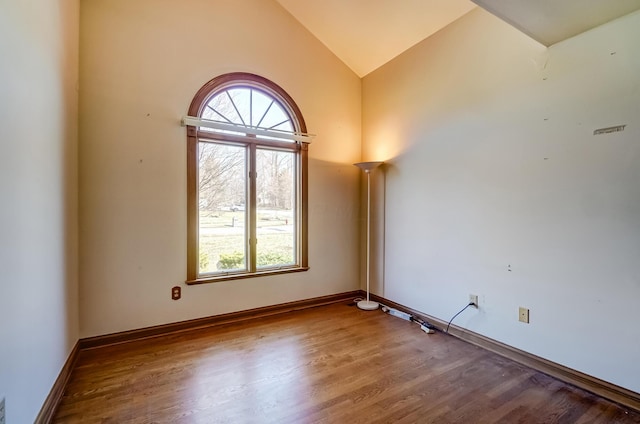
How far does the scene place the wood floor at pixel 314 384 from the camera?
1.69 m

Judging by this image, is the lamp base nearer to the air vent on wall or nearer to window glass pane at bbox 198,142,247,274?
window glass pane at bbox 198,142,247,274

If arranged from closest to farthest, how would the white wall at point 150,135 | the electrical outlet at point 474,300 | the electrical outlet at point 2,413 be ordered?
the electrical outlet at point 2,413, the white wall at point 150,135, the electrical outlet at point 474,300

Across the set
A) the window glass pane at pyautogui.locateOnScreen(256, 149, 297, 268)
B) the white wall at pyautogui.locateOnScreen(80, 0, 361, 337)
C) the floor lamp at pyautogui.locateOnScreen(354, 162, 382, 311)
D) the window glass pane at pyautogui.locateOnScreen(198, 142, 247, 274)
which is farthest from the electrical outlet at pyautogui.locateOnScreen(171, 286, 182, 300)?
the floor lamp at pyautogui.locateOnScreen(354, 162, 382, 311)

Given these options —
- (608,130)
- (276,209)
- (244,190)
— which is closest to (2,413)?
(244,190)

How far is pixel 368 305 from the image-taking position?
3496 mm

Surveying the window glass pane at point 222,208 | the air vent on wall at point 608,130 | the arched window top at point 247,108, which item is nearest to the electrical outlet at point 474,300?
the air vent on wall at point 608,130

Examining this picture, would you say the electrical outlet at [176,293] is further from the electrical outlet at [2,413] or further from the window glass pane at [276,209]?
the electrical outlet at [2,413]

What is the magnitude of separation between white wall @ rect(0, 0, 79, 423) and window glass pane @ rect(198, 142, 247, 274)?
1.01 metres

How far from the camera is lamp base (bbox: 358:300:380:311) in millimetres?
3451

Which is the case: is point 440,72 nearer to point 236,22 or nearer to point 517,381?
point 236,22

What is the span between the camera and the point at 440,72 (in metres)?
2.92

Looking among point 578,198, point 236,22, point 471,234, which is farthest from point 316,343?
point 236,22

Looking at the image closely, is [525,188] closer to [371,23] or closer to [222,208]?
[371,23]

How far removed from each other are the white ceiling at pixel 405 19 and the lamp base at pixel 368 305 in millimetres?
2873
